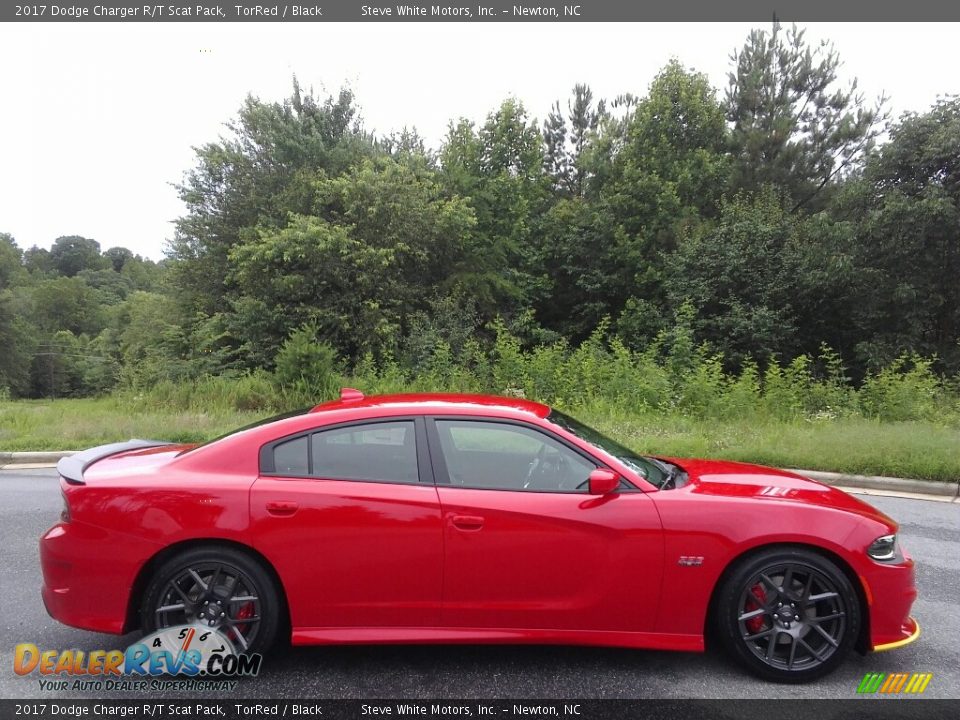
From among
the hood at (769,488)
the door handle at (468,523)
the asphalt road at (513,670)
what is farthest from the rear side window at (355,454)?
the hood at (769,488)

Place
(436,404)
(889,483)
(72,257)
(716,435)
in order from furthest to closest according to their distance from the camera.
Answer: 1. (72,257)
2. (716,435)
3. (889,483)
4. (436,404)

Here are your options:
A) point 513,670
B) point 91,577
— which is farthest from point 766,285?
point 91,577

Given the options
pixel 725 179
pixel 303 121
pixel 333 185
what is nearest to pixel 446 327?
pixel 333 185

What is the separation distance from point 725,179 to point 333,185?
17.6 m

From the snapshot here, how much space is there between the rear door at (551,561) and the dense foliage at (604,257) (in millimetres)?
8031

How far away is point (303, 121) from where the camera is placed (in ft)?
73.6

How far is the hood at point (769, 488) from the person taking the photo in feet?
10.4

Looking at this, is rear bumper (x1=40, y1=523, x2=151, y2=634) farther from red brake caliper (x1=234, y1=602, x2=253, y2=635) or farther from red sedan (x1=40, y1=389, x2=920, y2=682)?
red brake caliper (x1=234, y1=602, x2=253, y2=635)

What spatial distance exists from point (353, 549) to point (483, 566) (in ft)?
2.18

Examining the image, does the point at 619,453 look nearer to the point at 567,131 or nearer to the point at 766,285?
the point at 766,285

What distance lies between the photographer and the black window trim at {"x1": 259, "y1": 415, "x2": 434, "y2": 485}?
3.16 m

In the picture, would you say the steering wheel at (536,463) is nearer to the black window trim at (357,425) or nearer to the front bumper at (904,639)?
the black window trim at (357,425)

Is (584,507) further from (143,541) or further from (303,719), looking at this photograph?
(143,541)

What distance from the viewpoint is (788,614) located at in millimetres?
3010
